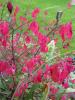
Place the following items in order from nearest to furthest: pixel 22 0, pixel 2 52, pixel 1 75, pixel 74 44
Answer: pixel 1 75 → pixel 2 52 → pixel 74 44 → pixel 22 0

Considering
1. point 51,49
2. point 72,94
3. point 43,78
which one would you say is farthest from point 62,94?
point 51,49

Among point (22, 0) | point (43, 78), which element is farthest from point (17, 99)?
point (22, 0)

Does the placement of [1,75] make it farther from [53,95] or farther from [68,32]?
[68,32]

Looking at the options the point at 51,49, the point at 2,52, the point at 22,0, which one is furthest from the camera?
the point at 22,0

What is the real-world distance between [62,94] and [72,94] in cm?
8

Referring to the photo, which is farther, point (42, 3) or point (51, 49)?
point (42, 3)

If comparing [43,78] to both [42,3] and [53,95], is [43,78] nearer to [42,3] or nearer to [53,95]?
[53,95]

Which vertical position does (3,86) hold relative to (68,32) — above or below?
below

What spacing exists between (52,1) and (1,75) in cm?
1179

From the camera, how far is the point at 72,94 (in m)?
2.88

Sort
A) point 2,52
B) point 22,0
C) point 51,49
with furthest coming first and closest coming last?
point 22,0 < point 51,49 < point 2,52

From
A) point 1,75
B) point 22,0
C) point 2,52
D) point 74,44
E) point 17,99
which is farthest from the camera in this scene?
point 22,0

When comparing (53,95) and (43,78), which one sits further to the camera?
(43,78)

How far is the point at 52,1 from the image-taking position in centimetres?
1459
